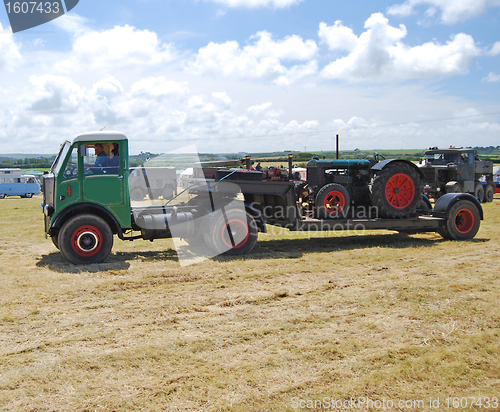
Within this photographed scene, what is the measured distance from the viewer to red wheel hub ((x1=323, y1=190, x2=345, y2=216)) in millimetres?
10086

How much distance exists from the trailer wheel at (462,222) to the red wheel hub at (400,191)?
118 centimetres

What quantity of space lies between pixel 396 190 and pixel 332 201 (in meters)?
1.55

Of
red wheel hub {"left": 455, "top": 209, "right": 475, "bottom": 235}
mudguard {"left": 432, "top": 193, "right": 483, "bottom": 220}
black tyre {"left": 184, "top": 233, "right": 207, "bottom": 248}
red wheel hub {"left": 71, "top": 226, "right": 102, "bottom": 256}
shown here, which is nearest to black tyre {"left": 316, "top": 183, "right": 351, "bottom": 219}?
mudguard {"left": 432, "top": 193, "right": 483, "bottom": 220}

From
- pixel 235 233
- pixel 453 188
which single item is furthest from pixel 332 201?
pixel 453 188

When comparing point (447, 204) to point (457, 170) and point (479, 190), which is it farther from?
point (479, 190)

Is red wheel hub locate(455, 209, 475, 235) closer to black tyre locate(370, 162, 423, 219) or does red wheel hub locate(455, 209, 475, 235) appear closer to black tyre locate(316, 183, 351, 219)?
black tyre locate(370, 162, 423, 219)

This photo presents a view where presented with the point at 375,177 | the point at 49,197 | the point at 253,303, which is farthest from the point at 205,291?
the point at 375,177

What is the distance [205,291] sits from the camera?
248 inches

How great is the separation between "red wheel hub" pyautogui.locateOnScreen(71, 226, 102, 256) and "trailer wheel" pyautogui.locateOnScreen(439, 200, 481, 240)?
811 centimetres

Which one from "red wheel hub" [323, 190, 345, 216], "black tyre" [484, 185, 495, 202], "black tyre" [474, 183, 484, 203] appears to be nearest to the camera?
"red wheel hub" [323, 190, 345, 216]

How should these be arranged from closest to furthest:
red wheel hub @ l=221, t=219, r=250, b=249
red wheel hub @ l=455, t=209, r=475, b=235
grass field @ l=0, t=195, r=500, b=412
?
grass field @ l=0, t=195, r=500, b=412, red wheel hub @ l=221, t=219, r=250, b=249, red wheel hub @ l=455, t=209, r=475, b=235

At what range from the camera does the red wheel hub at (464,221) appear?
411 inches

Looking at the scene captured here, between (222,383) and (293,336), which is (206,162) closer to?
(293,336)

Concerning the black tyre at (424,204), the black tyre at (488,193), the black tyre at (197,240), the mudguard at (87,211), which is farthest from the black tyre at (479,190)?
the mudguard at (87,211)
